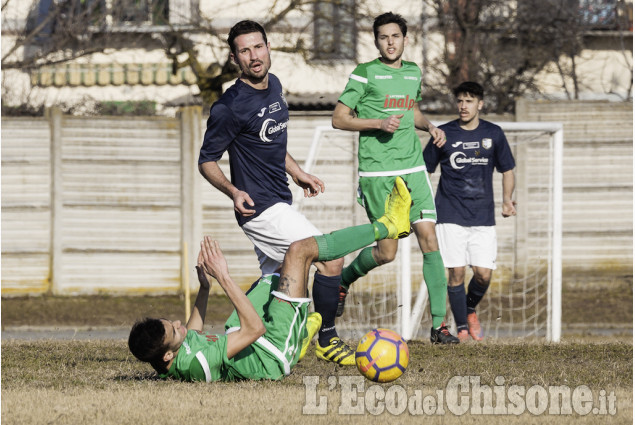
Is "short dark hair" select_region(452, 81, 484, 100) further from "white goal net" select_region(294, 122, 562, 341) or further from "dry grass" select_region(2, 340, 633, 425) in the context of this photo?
"white goal net" select_region(294, 122, 562, 341)

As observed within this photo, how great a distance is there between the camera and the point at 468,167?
9484 mm

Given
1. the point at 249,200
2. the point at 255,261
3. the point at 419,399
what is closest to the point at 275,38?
the point at 255,261

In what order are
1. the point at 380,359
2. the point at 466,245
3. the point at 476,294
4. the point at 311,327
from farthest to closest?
the point at 476,294 → the point at 466,245 → the point at 311,327 → the point at 380,359

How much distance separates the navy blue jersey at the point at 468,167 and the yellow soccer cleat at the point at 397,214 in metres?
2.59

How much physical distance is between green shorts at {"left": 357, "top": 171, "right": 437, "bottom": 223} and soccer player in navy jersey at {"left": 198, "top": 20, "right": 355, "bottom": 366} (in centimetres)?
137

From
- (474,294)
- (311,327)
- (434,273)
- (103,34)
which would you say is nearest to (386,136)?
(434,273)

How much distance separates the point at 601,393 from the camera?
19.3 feet

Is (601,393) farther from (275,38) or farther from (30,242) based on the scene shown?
(275,38)

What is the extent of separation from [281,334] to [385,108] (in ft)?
8.42

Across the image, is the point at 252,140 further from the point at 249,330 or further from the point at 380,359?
the point at 380,359

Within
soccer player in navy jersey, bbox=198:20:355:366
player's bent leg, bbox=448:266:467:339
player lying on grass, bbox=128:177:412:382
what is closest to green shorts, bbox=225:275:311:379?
player lying on grass, bbox=128:177:412:382

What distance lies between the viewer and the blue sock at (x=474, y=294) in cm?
988

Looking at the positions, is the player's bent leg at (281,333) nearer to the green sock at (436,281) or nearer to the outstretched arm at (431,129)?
the green sock at (436,281)

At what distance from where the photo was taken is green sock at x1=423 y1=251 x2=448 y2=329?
8.48 meters
